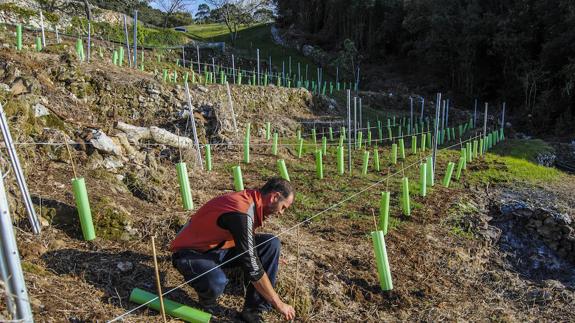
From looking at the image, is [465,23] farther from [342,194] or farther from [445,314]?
[445,314]

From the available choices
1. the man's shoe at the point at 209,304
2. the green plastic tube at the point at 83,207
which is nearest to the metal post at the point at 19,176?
the green plastic tube at the point at 83,207

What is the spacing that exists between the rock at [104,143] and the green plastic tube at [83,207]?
177 centimetres

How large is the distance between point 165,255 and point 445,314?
2352 millimetres

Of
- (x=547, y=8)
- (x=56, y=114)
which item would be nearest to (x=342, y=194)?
(x=56, y=114)

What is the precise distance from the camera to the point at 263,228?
4.60 metres

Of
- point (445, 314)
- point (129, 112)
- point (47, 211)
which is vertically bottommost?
point (445, 314)

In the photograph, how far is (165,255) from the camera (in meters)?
3.46

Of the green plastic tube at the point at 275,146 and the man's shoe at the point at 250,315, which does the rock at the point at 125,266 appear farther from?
the green plastic tube at the point at 275,146

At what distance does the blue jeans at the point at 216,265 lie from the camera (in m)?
2.79

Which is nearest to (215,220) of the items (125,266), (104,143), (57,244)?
(125,266)

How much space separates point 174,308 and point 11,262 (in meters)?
1.10

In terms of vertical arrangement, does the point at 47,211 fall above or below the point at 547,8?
below

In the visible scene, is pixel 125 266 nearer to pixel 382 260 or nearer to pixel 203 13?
pixel 382 260

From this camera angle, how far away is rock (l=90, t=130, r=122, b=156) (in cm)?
501
